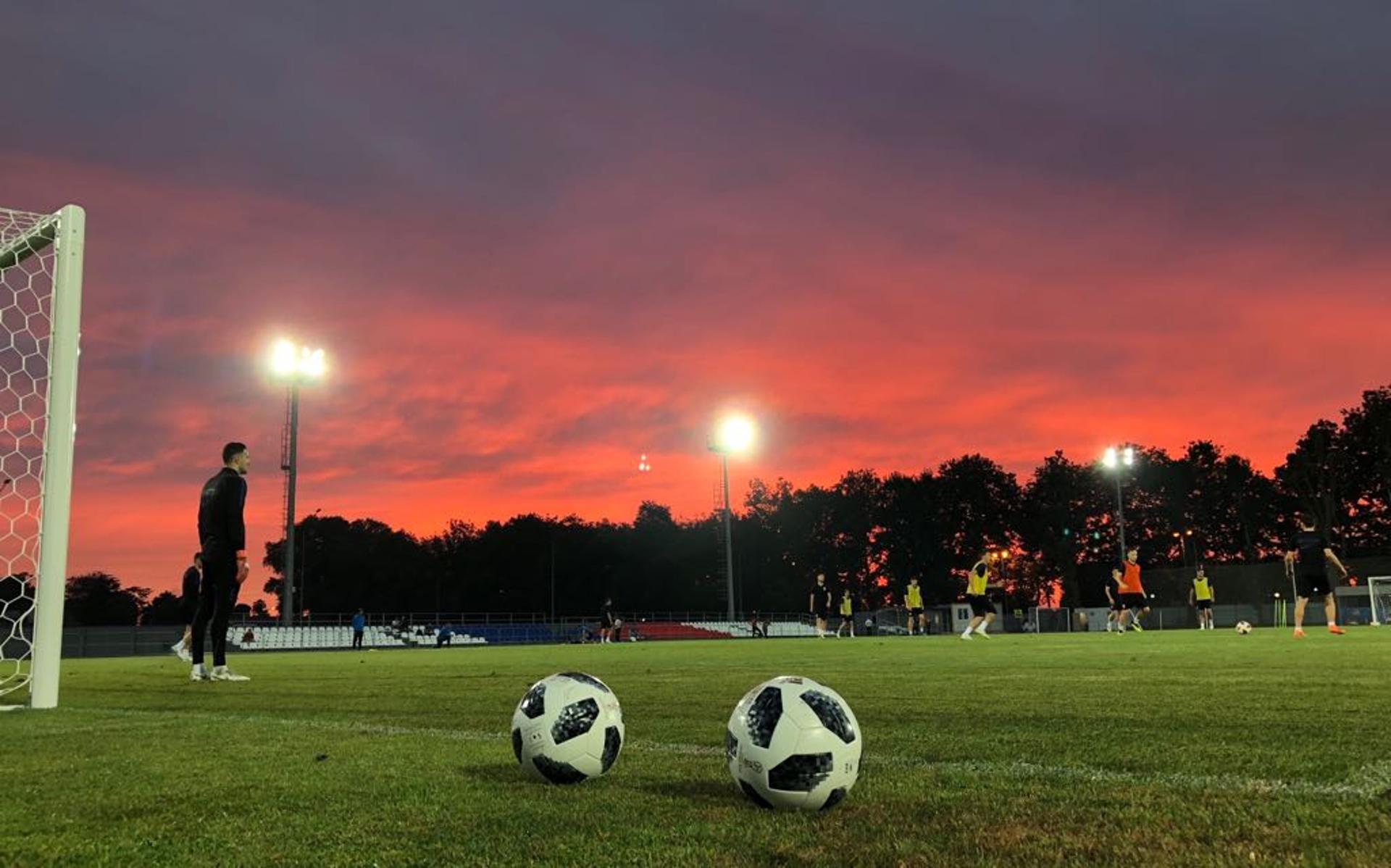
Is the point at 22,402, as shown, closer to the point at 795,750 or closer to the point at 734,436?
the point at 795,750

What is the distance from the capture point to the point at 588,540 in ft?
315

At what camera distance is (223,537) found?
377 inches

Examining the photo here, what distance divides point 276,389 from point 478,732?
38.1 metres

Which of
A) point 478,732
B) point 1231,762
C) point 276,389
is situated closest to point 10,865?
point 478,732

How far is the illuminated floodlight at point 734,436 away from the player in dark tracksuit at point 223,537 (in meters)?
44.4

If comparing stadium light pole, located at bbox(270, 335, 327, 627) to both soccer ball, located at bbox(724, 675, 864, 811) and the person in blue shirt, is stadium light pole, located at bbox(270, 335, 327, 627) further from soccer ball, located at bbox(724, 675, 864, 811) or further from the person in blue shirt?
soccer ball, located at bbox(724, 675, 864, 811)

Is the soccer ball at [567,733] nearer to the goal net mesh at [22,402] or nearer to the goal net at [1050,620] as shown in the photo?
the goal net mesh at [22,402]

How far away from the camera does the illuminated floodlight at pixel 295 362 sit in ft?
121

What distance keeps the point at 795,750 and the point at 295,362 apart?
37.4 m

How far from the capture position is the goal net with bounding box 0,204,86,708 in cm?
725

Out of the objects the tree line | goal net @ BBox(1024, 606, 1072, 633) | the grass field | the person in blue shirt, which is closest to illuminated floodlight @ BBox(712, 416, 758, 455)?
goal net @ BBox(1024, 606, 1072, 633)

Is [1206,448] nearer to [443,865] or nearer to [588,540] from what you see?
[588,540]

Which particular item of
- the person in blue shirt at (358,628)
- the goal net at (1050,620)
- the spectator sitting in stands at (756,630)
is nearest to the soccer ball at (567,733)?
the person in blue shirt at (358,628)

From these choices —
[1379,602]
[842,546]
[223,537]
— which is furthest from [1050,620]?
[223,537]
